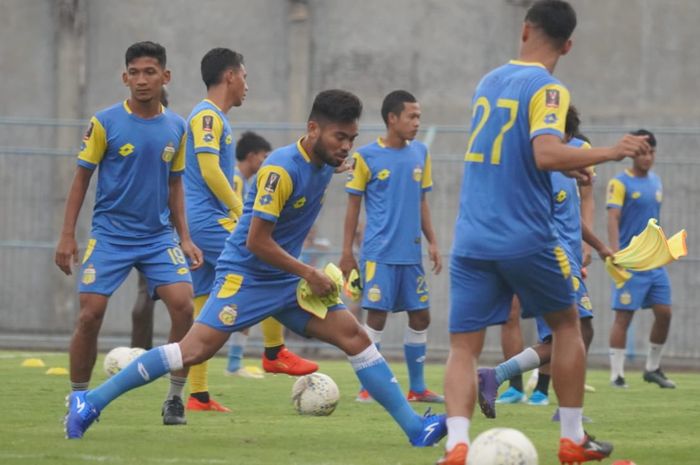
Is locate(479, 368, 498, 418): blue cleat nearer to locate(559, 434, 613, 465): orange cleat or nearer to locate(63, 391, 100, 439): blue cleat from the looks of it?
locate(559, 434, 613, 465): orange cleat

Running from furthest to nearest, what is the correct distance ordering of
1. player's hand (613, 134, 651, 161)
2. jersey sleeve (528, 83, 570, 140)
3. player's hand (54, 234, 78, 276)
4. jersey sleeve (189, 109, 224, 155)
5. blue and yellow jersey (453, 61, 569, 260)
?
jersey sleeve (189, 109, 224, 155) → player's hand (54, 234, 78, 276) → blue and yellow jersey (453, 61, 569, 260) → jersey sleeve (528, 83, 570, 140) → player's hand (613, 134, 651, 161)

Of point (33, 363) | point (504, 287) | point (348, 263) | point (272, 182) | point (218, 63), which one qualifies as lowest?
point (33, 363)

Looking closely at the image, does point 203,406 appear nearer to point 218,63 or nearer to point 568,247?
point 218,63

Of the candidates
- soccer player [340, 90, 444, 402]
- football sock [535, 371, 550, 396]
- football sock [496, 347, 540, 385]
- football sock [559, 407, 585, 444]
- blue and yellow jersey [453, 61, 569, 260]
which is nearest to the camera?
blue and yellow jersey [453, 61, 569, 260]

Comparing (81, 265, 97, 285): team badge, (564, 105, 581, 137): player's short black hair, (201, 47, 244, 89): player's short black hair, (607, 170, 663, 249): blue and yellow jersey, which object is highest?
(201, 47, 244, 89): player's short black hair

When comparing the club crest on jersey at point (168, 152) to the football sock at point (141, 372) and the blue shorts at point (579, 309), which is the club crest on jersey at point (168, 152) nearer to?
the football sock at point (141, 372)

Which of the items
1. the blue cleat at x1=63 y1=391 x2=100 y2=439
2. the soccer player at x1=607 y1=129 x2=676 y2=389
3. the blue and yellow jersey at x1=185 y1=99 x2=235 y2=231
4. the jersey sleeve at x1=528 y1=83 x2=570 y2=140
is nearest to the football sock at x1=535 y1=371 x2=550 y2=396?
the blue and yellow jersey at x1=185 y1=99 x2=235 y2=231

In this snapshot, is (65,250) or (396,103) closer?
(65,250)

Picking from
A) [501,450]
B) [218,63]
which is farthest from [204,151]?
[501,450]

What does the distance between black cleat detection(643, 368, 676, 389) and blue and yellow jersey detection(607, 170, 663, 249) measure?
123cm

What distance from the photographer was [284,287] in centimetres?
756

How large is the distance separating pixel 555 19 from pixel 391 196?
485 cm

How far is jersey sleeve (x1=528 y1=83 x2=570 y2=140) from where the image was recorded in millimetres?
6246

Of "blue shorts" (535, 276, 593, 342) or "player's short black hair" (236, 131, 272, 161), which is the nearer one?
"blue shorts" (535, 276, 593, 342)
